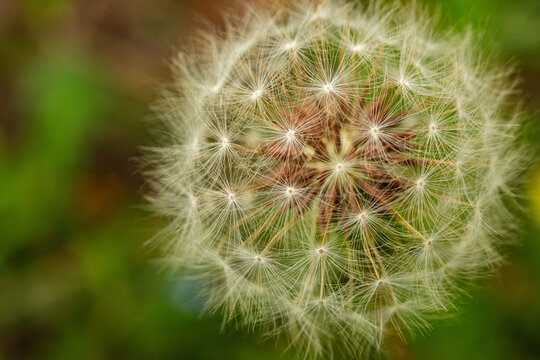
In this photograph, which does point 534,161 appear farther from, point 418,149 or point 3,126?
point 3,126

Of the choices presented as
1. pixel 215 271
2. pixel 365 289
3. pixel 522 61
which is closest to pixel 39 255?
pixel 215 271

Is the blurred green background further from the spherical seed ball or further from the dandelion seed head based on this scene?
the dandelion seed head

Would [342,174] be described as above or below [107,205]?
above

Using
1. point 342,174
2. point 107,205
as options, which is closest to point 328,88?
point 342,174

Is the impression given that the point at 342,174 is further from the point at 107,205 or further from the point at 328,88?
the point at 107,205

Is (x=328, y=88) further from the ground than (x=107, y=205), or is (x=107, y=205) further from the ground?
(x=328, y=88)

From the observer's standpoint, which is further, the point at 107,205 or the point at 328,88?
the point at 107,205

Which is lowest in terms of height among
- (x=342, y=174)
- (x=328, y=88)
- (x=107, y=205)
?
(x=107, y=205)
